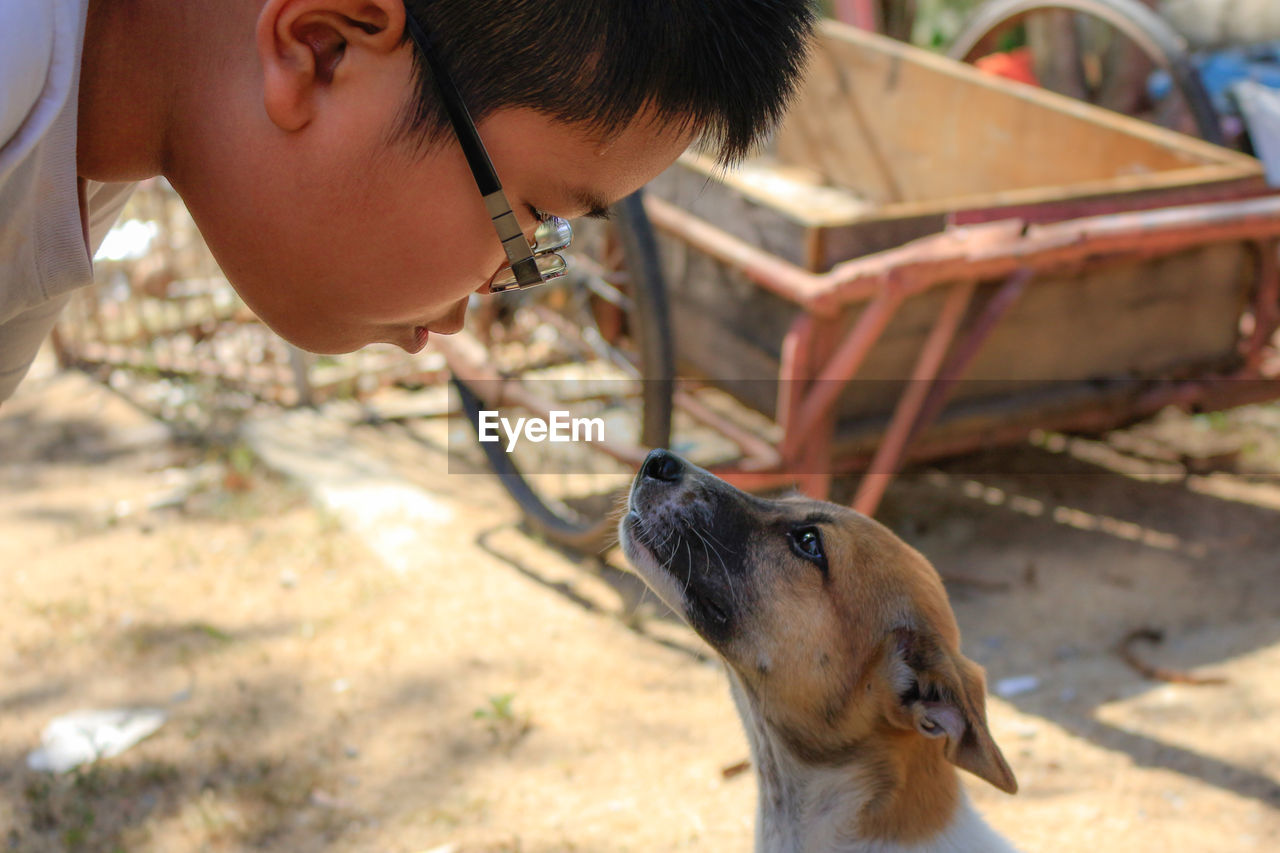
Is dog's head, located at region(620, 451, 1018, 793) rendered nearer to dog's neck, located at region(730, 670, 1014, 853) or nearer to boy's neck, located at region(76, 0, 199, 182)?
dog's neck, located at region(730, 670, 1014, 853)

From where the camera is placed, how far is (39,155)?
3.76 ft

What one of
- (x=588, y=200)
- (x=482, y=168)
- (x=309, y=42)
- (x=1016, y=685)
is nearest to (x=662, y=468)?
(x=588, y=200)

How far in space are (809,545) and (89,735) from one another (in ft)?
7.18

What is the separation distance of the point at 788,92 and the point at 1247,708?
257 centimetres

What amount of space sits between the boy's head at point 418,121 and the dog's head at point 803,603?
0.93m

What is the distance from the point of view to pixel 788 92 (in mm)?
1456

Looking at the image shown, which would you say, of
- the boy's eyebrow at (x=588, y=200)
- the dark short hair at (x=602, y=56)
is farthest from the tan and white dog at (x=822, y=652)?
the dark short hair at (x=602, y=56)

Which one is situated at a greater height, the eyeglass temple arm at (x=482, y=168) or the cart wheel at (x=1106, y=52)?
the cart wheel at (x=1106, y=52)

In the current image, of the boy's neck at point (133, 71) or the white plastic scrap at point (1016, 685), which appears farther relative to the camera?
the white plastic scrap at point (1016, 685)

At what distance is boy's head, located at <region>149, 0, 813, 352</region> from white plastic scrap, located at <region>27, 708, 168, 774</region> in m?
2.16

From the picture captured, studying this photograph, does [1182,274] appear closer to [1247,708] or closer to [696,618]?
[1247,708]

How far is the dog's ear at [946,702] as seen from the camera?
175 cm

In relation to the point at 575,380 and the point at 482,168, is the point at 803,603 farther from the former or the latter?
the point at 575,380

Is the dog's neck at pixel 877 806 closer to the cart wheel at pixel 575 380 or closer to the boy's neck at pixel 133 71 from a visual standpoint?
the boy's neck at pixel 133 71
